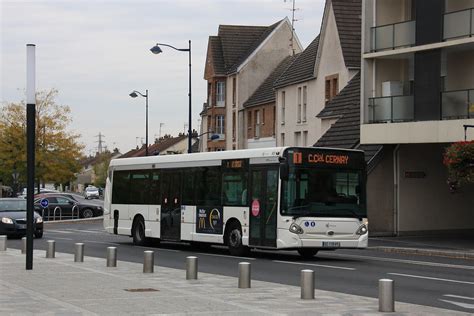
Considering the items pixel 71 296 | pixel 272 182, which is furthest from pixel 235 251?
pixel 71 296

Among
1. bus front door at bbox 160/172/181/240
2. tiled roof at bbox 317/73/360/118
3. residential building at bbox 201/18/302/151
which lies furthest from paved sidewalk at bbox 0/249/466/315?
residential building at bbox 201/18/302/151

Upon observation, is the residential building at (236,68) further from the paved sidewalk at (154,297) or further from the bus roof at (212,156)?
the paved sidewalk at (154,297)

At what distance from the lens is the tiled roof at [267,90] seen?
220ft

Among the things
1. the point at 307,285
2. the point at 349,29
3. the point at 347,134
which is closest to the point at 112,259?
the point at 307,285

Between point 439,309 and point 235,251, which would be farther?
point 235,251

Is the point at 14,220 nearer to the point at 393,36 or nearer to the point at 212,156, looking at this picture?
the point at 212,156

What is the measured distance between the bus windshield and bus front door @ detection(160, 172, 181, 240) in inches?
216

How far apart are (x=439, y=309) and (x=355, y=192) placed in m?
10.7

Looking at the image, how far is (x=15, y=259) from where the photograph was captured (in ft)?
69.3

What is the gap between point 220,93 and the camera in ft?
251

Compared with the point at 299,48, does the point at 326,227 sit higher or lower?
lower

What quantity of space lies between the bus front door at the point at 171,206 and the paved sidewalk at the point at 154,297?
30.9 feet

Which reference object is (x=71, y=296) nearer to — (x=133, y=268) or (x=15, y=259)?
(x=133, y=268)

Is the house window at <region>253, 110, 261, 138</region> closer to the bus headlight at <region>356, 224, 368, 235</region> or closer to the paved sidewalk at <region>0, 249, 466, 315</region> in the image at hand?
the bus headlight at <region>356, 224, 368, 235</region>
